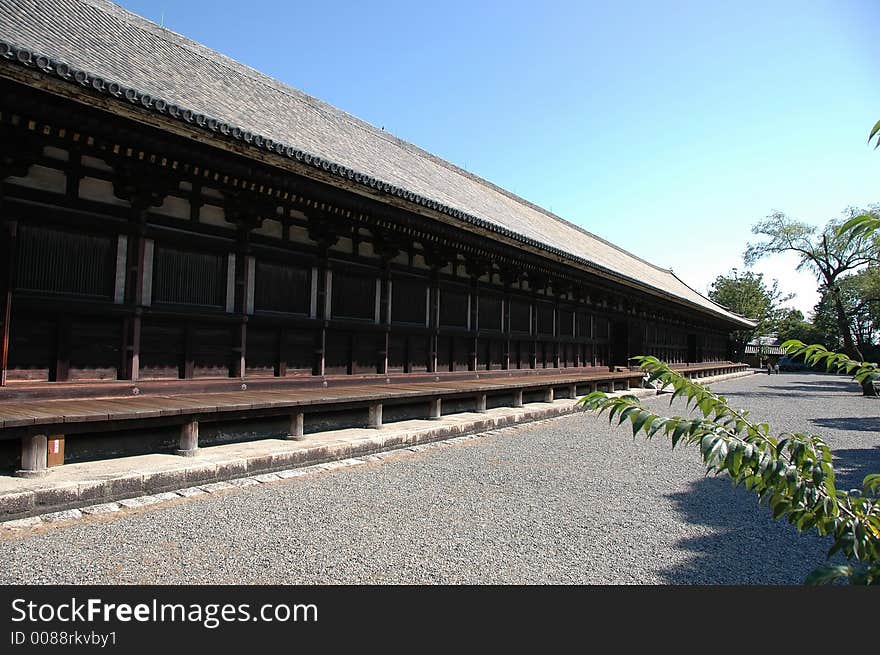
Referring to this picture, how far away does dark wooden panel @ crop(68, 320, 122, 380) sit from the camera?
6.04 m

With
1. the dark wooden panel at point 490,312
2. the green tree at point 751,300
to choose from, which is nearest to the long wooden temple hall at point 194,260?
the dark wooden panel at point 490,312

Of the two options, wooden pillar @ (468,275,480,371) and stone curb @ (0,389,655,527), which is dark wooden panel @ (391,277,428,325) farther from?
stone curb @ (0,389,655,527)

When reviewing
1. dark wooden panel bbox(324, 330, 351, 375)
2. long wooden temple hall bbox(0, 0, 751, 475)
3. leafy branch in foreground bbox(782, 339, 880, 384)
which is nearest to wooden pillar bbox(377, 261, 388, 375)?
long wooden temple hall bbox(0, 0, 751, 475)

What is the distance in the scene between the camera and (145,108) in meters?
4.86

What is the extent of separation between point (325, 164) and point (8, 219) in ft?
10.5

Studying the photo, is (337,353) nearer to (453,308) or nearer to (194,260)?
(194,260)

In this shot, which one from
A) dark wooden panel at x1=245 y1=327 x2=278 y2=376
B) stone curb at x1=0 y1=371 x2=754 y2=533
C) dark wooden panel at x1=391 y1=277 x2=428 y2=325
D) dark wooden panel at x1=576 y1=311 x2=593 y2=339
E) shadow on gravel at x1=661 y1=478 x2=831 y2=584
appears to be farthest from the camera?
dark wooden panel at x1=576 y1=311 x2=593 y2=339

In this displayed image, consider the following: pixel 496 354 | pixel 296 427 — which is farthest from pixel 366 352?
pixel 496 354

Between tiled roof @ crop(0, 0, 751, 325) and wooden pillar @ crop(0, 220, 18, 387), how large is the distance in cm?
173

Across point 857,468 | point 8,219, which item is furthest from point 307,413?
point 857,468

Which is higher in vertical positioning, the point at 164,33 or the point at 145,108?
the point at 164,33

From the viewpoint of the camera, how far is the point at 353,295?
903cm

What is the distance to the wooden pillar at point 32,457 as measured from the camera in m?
4.64

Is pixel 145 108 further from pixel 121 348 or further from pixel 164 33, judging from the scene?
pixel 164 33
